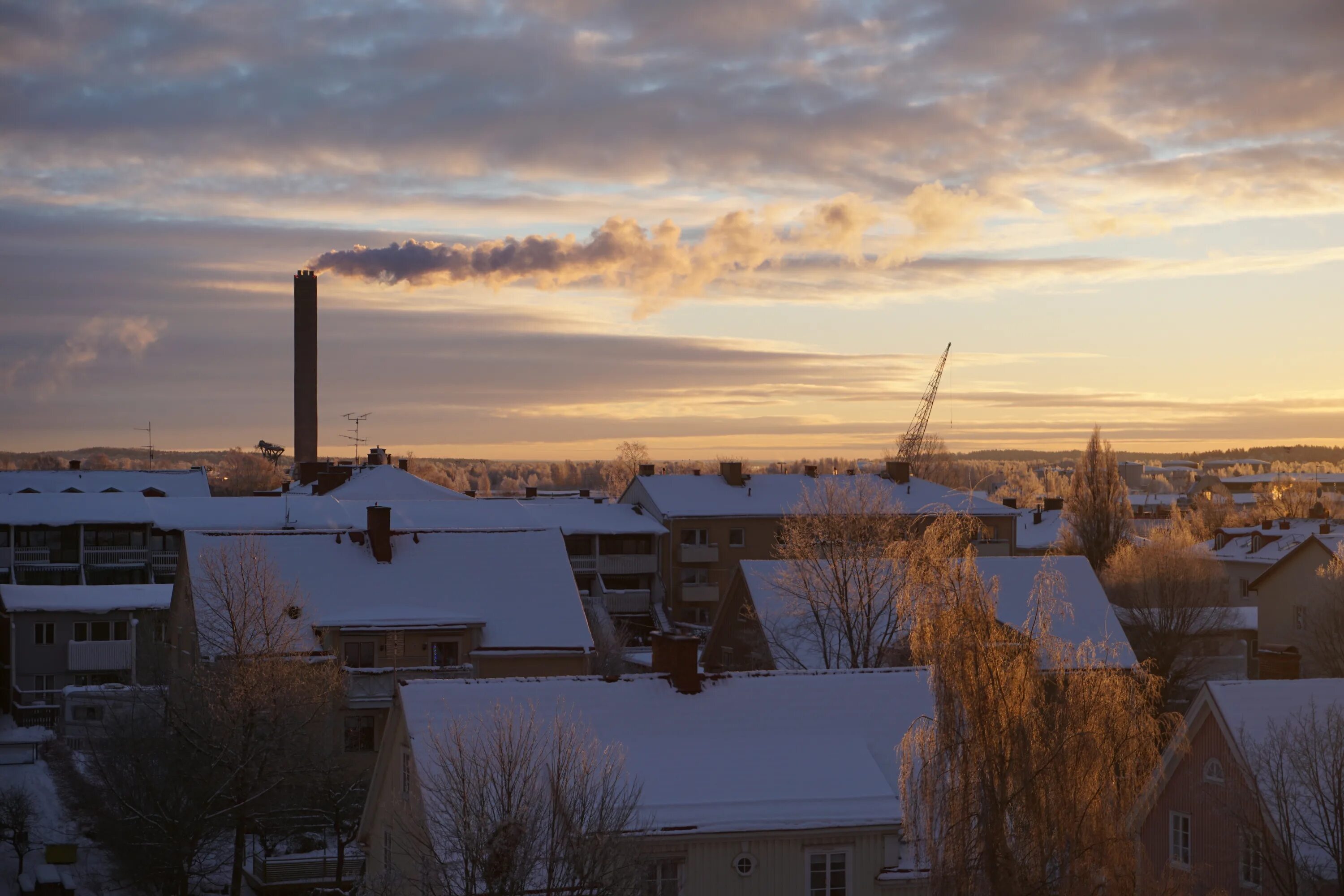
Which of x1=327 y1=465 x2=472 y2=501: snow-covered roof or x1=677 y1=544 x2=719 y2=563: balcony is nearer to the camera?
x1=677 y1=544 x2=719 y2=563: balcony

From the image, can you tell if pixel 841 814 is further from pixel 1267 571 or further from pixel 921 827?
pixel 1267 571

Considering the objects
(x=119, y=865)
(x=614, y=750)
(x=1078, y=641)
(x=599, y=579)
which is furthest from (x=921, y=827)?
(x=599, y=579)

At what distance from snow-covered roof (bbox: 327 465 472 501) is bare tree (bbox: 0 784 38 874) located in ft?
143

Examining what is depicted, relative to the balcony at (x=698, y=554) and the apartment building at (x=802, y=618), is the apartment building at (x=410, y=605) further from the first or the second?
the balcony at (x=698, y=554)

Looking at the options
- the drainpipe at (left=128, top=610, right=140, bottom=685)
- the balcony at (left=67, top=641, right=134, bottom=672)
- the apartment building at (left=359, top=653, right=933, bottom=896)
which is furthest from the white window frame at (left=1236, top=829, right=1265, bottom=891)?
the balcony at (left=67, top=641, right=134, bottom=672)

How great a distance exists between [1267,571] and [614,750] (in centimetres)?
5424

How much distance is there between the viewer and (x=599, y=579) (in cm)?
7456

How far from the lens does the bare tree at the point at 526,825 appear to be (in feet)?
67.7

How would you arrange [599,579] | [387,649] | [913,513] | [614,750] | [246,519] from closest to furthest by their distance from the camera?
1. [614,750]
2. [387,649]
3. [246,519]
4. [599,579]
5. [913,513]

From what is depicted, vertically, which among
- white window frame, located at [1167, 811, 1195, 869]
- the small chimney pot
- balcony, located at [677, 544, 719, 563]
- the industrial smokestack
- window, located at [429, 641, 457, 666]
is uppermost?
the industrial smokestack

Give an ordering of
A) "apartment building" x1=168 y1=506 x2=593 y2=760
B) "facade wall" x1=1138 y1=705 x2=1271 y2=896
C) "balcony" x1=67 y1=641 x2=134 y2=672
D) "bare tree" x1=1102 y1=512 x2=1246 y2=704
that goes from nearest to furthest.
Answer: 1. "facade wall" x1=1138 y1=705 x2=1271 y2=896
2. "apartment building" x1=168 y1=506 x2=593 y2=760
3. "balcony" x1=67 y1=641 x2=134 y2=672
4. "bare tree" x1=1102 y1=512 x2=1246 y2=704

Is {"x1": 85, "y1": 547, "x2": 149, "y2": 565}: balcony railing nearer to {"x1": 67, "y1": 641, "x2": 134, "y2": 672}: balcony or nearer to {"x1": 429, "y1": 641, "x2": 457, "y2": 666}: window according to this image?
{"x1": 67, "y1": 641, "x2": 134, "y2": 672}: balcony

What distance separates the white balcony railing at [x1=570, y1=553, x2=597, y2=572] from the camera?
78000 millimetres

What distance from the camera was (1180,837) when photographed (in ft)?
97.2
